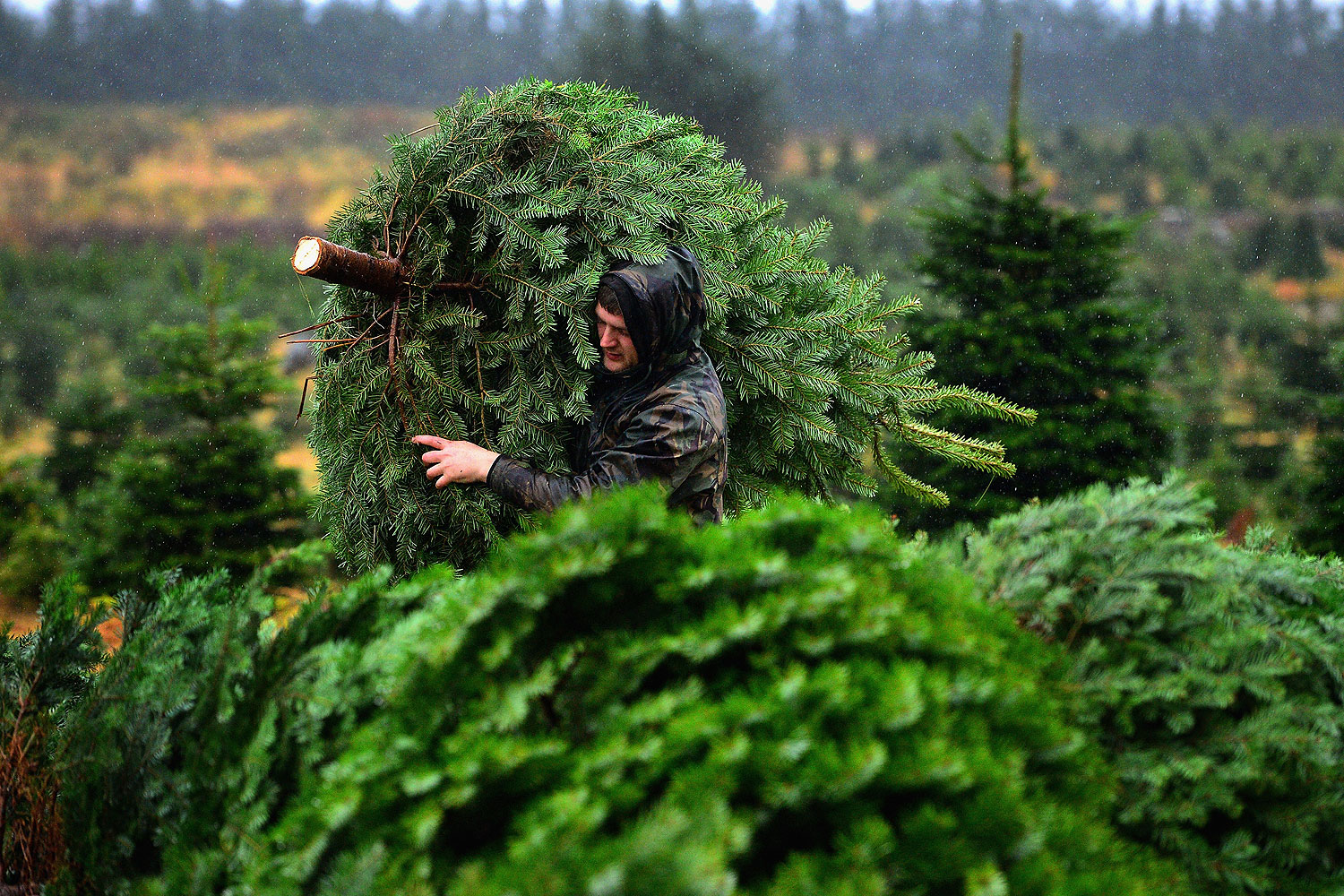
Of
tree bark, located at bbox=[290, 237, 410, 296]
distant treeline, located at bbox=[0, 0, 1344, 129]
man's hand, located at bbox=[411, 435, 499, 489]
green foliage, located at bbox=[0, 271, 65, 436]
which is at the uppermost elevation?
distant treeline, located at bbox=[0, 0, 1344, 129]

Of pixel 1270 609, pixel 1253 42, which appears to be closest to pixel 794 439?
pixel 1270 609

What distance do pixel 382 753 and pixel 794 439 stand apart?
238 cm

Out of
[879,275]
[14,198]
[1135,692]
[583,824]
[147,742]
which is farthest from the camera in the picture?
[14,198]

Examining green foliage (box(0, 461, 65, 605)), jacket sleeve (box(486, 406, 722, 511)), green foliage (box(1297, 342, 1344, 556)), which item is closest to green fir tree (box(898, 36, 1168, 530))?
green foliage (box(1297, 342, 1344, 556))

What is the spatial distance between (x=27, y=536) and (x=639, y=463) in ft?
32.7

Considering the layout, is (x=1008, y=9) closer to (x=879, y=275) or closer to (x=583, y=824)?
(x=879, y=275)

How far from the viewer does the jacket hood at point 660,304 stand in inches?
115

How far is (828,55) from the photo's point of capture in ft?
113

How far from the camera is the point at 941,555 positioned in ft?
7.07

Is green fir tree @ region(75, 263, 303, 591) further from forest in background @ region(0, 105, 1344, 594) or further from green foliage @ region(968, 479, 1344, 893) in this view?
forest in background @ region(0, 105, 1344, 594)

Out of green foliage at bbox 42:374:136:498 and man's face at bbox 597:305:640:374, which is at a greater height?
man's face at bbox 597:305:640:374

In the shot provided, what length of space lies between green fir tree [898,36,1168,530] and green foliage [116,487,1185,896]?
5242 millimetres

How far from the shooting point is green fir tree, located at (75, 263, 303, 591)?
7828 mm

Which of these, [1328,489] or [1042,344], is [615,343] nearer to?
[1042,344]
